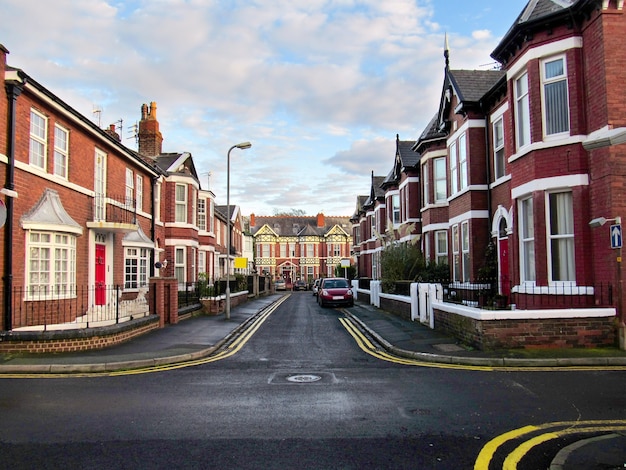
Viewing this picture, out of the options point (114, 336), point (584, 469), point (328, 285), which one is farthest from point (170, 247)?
point (584, 469)

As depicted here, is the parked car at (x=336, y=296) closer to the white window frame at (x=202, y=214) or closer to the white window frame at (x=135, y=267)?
the white window frame at (x=135, y=267)

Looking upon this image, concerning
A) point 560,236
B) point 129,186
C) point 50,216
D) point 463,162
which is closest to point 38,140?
point 50,216

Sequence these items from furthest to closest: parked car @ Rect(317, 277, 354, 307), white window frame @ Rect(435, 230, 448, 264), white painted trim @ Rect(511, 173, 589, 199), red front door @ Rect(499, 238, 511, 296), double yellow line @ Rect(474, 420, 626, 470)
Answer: parked car @ Rect(317, 277, 354, 307)
white window frame @ Rect(435, 230, 448, 264)
red front door @ Rect(499, 238, 511, 296)
white painted trim @ Rect(511, 173, 589, 199)
double yellow line @ Rect(474, 420, 626, 470)

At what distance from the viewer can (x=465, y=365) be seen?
1038cm

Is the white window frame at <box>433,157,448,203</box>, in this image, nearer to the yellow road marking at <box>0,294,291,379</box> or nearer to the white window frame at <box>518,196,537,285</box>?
the white window frame at <box>518,196,537,285</box>

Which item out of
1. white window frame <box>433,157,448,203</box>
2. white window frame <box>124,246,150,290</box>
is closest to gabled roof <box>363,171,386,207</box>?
white window frame <box>433,157,448,203</box>

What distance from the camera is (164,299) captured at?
57.6 ft

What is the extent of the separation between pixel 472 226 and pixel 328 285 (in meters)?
13.2

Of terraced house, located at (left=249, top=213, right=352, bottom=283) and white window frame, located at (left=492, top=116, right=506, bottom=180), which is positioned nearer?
white window frame, located at (left=492, top=116, right=506, bottom=180)

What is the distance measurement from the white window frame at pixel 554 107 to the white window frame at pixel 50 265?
1366 centimetres

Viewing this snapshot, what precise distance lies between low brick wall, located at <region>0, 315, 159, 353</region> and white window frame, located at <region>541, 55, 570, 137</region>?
39.8 ft

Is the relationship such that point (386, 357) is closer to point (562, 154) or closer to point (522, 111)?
point (562, 154)

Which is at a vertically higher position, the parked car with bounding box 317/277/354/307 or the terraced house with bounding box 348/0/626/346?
the terraced house with bounding box 348/0/626/346

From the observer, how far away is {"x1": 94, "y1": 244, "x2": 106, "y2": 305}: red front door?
1858 cm
